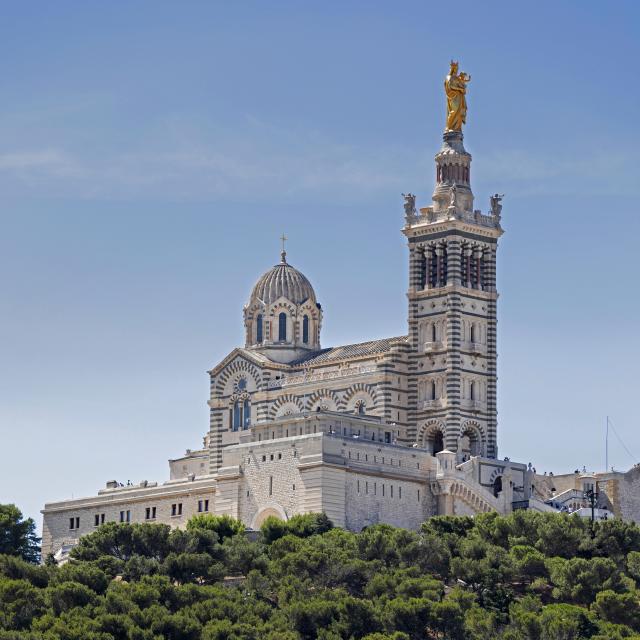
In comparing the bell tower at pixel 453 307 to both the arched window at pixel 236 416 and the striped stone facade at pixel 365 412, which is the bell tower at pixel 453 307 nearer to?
the striped stone facade at pixel 365 412

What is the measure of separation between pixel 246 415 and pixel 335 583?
33771mm

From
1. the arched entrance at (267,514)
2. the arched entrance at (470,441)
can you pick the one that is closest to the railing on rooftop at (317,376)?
Result: the arched entrance at (470,441)

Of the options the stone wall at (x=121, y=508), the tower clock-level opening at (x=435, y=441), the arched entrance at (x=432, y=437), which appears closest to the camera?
the stone wall at (x=121, y=508)

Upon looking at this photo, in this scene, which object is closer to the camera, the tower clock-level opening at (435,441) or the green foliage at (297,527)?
the green foliage at (297,527)

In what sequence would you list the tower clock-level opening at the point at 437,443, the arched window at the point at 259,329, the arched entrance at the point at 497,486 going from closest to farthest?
the arched entrance at the point at 497,486
the tower clock-level opening at the point at 437,443
the arched window at the point at 259,329

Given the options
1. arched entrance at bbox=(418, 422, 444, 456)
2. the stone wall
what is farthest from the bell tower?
the stone wall

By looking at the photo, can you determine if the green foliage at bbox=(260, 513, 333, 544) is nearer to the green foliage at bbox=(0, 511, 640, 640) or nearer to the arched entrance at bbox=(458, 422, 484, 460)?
the green foliage at bbox=(0, 511, 640, 640)

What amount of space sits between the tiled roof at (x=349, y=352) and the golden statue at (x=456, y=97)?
1594 cm

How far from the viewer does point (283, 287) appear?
197 metres

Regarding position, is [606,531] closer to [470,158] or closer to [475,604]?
[475,604]

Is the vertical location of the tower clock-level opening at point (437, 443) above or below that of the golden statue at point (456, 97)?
below

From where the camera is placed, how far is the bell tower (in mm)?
185625

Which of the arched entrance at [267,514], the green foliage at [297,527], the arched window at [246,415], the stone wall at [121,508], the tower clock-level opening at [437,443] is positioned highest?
the arched window at [246,415]

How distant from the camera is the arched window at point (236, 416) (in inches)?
7643
